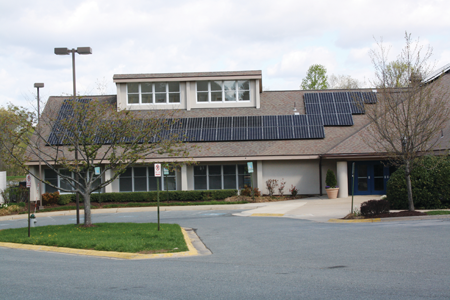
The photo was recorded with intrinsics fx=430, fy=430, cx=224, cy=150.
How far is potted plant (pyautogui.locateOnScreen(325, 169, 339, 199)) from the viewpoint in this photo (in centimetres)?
2634

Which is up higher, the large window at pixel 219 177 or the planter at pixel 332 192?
the large window at pixel 219 177

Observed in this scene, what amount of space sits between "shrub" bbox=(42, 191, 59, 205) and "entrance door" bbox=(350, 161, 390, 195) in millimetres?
19534

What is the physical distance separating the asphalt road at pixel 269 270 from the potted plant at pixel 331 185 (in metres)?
12.6

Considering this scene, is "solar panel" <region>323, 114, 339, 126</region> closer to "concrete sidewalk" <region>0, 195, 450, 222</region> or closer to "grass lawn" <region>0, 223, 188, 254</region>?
"concrete sidewalk" <region>0, 195, 450, 222</region>

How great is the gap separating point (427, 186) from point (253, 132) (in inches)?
535

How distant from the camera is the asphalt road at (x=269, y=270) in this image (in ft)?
22.3

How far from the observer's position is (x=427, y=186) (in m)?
18.8

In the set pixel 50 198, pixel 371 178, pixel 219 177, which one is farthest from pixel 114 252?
pixel 371 178

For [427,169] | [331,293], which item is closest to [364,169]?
[427,169]

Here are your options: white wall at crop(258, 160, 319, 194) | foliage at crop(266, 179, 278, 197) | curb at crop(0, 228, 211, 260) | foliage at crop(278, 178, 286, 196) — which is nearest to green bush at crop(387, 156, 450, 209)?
white wall at crop(258, 160, 319, 194)

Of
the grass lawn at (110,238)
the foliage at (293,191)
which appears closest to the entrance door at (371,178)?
the foliage at (293,191)

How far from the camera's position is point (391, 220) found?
16203 mm

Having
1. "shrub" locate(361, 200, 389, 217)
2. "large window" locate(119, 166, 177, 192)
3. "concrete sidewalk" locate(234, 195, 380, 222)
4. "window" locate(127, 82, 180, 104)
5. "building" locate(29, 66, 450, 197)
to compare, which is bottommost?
"concrete sidewalk" locate(234, 195, 380, 222)

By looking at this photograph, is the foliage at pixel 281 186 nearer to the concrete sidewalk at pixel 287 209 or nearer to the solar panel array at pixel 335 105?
the concrete sidewalk at pixel 287 209
